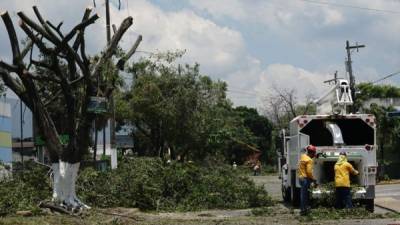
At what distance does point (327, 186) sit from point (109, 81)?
6.88 m

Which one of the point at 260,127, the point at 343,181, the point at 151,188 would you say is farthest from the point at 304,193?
the point at 260,127

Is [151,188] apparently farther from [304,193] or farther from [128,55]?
[304,193]

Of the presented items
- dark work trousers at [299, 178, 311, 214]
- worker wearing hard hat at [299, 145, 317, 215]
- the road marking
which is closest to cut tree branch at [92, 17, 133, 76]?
worker wearing hard hat at [299, 145, 317, 215]

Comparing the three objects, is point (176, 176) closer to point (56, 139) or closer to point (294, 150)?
point (294, 150)

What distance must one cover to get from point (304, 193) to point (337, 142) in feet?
7.15

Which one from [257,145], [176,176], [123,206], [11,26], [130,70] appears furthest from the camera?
[257,145]

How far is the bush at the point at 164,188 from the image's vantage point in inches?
812

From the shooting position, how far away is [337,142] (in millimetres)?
19062

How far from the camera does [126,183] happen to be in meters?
21.1

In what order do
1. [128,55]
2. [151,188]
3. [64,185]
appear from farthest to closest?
[151,188] → [128,55] → [64,185]

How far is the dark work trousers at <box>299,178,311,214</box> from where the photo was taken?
17555mm

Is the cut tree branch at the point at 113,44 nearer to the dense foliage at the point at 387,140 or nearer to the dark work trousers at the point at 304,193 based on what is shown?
the dark work trousers at the point at 304,193

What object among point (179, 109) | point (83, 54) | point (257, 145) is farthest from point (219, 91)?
point (257, 145)

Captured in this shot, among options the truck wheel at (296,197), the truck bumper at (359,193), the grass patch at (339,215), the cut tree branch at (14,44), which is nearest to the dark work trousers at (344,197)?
the grass patch at (339,215)
